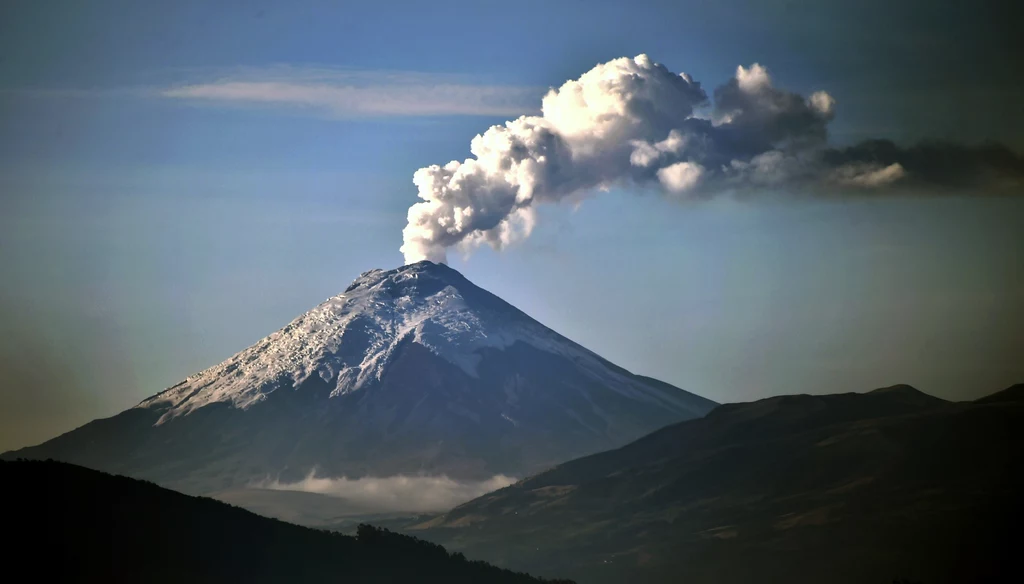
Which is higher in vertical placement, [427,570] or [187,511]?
[187,511]

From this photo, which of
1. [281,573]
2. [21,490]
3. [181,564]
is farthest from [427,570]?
[21,490]

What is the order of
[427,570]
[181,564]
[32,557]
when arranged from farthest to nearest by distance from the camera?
[427,570]
[181,564]
[32,557]

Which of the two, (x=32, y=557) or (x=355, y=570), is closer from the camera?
(x=32, y=557)

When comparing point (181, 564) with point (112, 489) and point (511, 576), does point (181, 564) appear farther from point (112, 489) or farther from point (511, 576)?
point (511, 576)

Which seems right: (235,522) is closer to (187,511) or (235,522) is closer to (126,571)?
(187,511)

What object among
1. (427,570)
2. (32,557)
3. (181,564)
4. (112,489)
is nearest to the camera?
(32,557)

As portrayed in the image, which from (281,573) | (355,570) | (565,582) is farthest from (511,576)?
(281,573)
